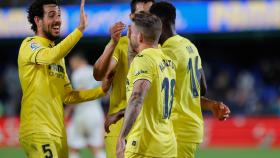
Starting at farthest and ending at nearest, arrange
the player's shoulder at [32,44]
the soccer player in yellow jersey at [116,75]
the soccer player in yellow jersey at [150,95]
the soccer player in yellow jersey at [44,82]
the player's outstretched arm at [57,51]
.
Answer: the soccer player in yellow jersey at [116,75] < the player's shoulder at [32,44] < the soccer player in yellow jersey at [44,82] < the player's outstretched arm at [57,51] < the soccer player in yellow jersey at [150,95]

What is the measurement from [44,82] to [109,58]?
0.64 m

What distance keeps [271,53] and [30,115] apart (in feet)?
58.6

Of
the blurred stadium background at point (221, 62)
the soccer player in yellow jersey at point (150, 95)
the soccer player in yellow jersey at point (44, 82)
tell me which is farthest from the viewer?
the blurred stadium background at point (221, 62)

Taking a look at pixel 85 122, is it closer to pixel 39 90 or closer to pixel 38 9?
pixel 38 9

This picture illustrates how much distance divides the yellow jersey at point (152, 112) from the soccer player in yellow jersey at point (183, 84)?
738 mm

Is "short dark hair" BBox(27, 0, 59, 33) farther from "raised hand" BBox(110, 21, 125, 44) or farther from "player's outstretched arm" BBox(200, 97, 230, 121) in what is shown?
"player's outstretched arm" BBox(200, 97, 230, 121)

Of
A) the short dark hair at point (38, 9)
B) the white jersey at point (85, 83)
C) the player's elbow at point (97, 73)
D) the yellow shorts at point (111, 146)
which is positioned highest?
the short dark hair at point (38, 9)

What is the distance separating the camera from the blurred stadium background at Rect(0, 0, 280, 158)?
18.1 metres

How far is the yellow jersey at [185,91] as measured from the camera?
6996mm

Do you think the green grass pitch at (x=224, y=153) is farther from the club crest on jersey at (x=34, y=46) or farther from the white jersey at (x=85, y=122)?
the club crest on jersey at (x=34, y=46)

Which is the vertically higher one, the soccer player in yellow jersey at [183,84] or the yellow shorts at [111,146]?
the soccer player in yellow jersey at [183,84]

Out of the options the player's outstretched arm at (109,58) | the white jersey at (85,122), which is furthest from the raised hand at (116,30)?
the white jersey at (85,122)

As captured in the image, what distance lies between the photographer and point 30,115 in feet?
23.1

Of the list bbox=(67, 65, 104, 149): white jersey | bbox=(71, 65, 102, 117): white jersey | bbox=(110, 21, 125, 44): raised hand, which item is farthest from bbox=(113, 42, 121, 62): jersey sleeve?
bbox=(67, 65, 104, 149): white jersey
